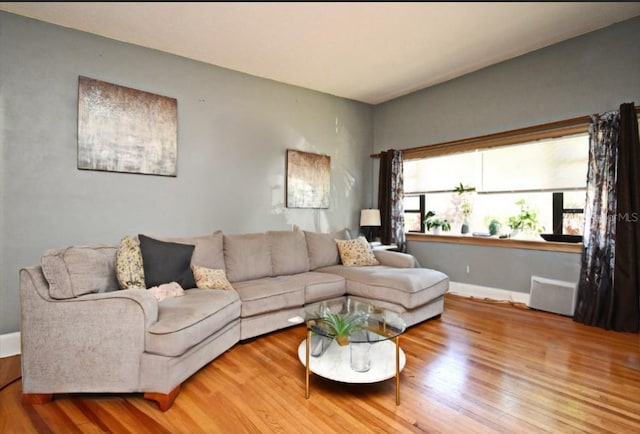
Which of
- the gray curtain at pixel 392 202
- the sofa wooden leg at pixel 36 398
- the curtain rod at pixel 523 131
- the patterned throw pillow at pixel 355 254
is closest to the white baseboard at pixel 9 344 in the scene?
the sofa wooden leg at pixel 36 398

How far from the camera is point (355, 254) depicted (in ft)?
13.8

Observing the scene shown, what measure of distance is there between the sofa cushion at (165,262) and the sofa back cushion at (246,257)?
51 centimetres

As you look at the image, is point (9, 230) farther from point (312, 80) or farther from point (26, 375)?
point (312, 80)

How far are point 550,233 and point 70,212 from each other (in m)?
5.16

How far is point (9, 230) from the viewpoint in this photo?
113 inches

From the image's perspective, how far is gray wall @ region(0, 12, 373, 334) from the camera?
2904mm

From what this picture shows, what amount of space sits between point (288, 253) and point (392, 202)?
7.18 feet

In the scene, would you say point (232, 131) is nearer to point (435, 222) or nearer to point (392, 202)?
point (392, 202)

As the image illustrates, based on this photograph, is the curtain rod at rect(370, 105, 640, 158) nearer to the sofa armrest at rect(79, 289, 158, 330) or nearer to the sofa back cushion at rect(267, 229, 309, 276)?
the sofa back cushion at rect(267, 229, 309, 276)

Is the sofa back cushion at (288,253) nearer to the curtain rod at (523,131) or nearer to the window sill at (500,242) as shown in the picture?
the window sill at (500,242)

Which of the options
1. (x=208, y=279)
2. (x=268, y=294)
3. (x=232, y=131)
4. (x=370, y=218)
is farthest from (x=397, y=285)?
(x=232, y=131)

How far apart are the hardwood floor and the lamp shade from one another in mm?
2474

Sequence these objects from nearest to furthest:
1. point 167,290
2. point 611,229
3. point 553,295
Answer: point 167,290, point 611,229, point 553,295

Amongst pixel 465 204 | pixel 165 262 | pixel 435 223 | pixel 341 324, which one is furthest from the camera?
pixel 435 223
